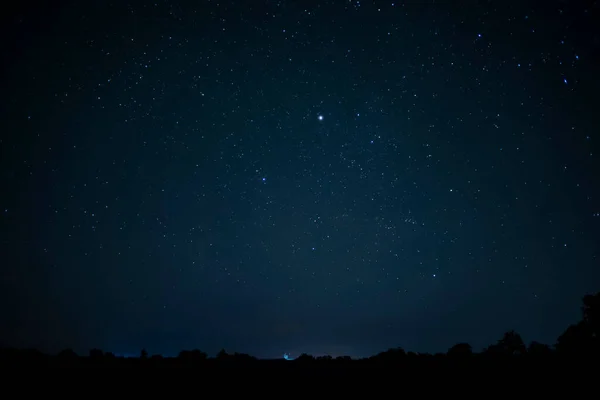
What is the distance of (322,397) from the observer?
3.96 metres

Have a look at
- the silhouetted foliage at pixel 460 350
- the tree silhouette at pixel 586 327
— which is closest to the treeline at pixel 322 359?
the silhouetted foliage at pixel 460 350

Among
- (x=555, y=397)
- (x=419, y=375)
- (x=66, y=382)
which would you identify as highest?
(x=66, y=382)

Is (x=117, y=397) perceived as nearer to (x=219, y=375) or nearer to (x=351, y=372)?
(x=219, y=375)

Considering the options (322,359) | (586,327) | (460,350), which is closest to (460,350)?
(460,350)

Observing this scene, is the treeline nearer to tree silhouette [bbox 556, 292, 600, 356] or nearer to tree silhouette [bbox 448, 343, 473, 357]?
tree silhouette [bbox 448, 343, 473, 357]

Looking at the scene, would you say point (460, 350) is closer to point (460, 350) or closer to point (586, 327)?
point (460, 350)

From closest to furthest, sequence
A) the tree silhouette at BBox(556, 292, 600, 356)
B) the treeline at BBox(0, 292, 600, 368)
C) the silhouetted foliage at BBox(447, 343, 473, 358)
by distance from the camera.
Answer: the treeline at BBox(0, 292, 600, 368) → the silhouetted foliage at BBox(447, 343, 473, 358) → the tree silhouette at BBox(556, 292, 600, 356)

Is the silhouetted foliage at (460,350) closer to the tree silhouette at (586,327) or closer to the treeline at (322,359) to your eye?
the treeline at (322,359)

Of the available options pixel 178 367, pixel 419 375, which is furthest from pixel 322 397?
pixel 178 367

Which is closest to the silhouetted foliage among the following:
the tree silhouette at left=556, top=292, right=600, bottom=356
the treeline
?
the treeline

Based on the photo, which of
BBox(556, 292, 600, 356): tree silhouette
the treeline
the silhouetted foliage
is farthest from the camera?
BBox(556, 292, 600, 356): tree silhouette

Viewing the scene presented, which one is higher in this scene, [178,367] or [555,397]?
[178,367]

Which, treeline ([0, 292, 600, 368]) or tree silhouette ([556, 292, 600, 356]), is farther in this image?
tree silhouette ([556, 292, 600, 356])

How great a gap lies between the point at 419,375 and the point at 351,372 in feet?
2.67
